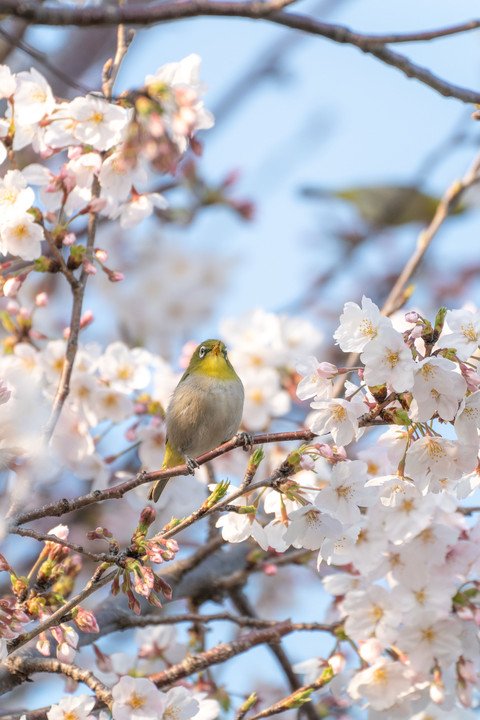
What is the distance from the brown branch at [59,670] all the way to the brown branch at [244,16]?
2044 millimetres

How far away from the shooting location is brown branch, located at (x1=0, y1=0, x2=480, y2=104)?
1.55 meters

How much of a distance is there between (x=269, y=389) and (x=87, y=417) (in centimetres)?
146

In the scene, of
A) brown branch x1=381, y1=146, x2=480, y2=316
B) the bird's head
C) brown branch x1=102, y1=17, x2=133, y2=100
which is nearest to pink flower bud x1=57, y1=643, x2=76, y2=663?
the bird's head

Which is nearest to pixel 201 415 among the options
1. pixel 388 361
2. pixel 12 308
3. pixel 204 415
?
pixel 204 415

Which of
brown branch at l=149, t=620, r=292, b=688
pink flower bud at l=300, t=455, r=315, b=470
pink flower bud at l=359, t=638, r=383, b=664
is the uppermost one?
pink flower bud at l=300, t=455, r=315, b=470

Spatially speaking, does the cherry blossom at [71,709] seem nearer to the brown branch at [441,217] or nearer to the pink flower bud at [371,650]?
the pink flower bud at [371,650]

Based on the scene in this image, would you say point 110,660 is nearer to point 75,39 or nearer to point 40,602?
point 40,602

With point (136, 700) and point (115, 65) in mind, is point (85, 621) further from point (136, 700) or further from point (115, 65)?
point (115, 65)

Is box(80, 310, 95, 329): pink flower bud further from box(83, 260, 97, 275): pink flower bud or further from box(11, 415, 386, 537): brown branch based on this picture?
box(11, 415, 386, 537): brown branch

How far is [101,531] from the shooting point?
2320mm

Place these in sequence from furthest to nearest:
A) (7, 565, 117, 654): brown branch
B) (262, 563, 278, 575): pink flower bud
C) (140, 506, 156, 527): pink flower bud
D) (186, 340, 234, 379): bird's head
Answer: (186, 340, 234, 379): bird's head → (262, 563, 278, 575): pink flower bud → (140, 506, 156, 527): pink flower bud → (7, 565, 117, 654): brown branch

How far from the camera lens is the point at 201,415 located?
4051 mm

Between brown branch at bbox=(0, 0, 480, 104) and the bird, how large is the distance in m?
2.31

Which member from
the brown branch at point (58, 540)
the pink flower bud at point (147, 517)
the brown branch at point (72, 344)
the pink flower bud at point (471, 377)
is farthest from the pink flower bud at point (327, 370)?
the brown branch at point (72, 344)
